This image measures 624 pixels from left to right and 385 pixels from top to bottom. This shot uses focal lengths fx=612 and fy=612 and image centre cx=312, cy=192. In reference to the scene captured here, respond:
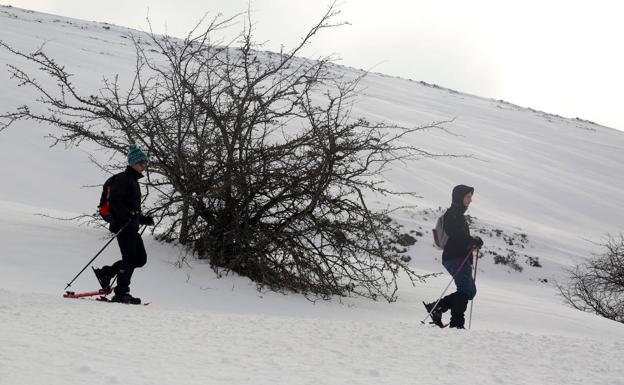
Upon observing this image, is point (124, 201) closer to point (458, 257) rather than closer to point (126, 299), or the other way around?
point (126, 299)

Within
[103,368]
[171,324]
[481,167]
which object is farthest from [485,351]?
[481,167]

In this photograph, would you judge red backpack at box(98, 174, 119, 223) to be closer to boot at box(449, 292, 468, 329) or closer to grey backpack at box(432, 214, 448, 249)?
grey backpack at box(432, 214, 448, 249)

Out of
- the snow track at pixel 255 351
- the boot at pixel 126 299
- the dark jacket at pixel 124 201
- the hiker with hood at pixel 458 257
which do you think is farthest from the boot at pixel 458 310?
the dark jacket at pixel 124 201

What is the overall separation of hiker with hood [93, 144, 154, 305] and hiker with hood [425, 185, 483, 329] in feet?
10.9

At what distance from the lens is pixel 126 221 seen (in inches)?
246

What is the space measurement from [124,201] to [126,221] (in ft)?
0.71

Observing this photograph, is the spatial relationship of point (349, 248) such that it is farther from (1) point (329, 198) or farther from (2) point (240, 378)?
(2) point (240, 378)

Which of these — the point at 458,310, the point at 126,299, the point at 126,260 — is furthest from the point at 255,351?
the point at 458,310

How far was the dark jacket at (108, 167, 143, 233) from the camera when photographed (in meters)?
6.23

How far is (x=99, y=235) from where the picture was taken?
870 cm

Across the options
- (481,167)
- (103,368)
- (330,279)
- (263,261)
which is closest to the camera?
(103,368)

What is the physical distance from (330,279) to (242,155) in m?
2.08

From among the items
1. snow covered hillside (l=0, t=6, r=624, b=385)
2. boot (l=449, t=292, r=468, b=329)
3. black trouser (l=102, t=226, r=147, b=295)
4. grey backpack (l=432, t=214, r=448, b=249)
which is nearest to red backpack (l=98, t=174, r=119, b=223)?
black trouser (l=102, t=226, r=147, b=295)

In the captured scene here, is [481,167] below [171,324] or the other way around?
the other way around
